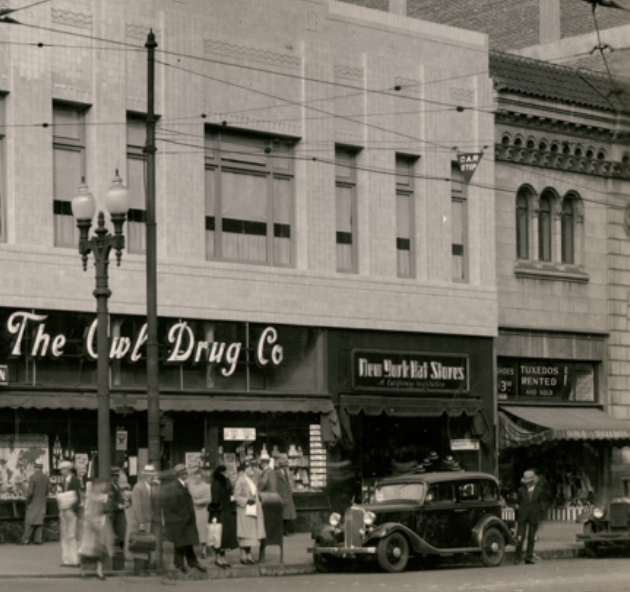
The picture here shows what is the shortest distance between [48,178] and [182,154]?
3.17m

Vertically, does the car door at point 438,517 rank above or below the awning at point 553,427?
below

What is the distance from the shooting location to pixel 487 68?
114 ft

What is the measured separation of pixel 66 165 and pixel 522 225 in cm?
1284

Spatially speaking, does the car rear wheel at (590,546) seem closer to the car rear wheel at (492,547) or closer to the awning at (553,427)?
the car rear wheel at (492,547)

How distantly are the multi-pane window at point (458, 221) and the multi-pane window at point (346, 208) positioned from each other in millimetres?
2939

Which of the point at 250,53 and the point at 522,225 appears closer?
the point at 250,53

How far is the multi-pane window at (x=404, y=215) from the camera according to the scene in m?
32.9

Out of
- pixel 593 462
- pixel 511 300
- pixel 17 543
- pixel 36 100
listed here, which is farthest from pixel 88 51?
pixel 593 462

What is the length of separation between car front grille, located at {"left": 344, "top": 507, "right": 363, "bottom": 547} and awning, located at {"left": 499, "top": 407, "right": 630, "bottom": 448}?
497 inches

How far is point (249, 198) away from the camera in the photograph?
30344 mm

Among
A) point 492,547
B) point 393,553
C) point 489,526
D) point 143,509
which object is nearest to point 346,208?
point 489,526

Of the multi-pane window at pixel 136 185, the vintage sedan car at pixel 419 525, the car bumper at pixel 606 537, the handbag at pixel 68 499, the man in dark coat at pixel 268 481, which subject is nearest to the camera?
the handbag at pixel 68 499

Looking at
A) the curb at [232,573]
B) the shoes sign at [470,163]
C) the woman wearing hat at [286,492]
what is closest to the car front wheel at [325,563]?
the curb at [232,573]

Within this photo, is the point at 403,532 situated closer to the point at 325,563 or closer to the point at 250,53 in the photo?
the point at 325,563
